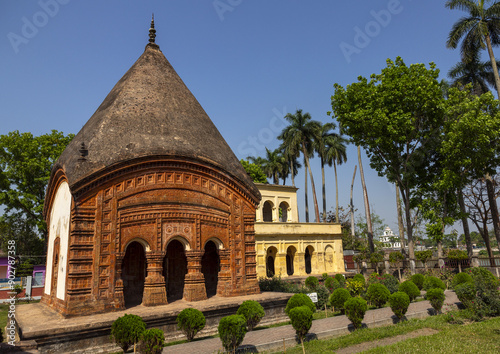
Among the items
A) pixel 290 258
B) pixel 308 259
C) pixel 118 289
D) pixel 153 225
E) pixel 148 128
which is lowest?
pixel 118 289

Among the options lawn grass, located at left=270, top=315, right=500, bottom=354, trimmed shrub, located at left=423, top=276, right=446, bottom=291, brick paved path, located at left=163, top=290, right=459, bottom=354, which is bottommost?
lawn grass, located at left=270, top=315, right=500, bottom=354

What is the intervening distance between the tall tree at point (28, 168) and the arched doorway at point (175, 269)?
771 inches

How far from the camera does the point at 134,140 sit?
1330cm

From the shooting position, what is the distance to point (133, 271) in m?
15.1

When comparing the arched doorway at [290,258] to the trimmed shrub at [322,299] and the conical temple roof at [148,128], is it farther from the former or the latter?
the conical temple roof at [148,128]

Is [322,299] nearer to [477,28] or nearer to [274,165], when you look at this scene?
[477,28]

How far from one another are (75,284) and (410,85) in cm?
2035

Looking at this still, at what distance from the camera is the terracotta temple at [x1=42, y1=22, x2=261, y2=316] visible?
1180 centimetres

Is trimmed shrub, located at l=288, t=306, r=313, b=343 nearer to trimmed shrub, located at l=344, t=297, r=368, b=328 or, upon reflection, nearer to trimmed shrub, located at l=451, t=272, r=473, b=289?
trimmed shrub, located at l=344, t=297, r=368, b=328

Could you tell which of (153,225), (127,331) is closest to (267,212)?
(153,225)

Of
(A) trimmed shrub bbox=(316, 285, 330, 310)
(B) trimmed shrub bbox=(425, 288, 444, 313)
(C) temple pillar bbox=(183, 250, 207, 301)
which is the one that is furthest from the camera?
(A) trimmed shrub bbox=(316, 285, 330, 310)

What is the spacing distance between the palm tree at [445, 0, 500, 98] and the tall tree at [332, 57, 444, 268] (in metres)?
5.69

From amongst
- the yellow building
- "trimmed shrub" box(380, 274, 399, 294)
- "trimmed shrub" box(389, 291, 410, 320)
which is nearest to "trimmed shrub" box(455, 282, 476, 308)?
"trimmed shrub" box(389, 291, 410, 320)

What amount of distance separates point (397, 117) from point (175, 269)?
15.6 metres
